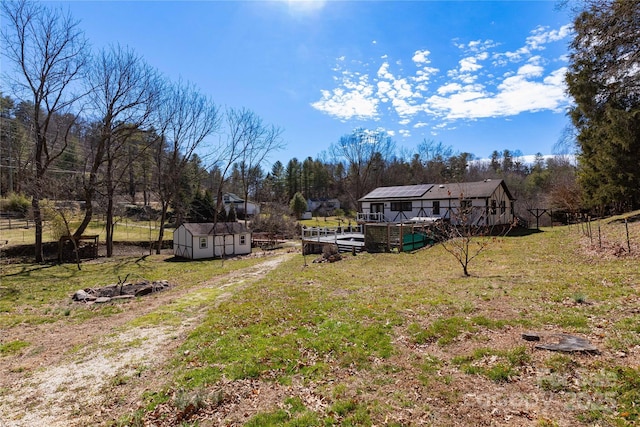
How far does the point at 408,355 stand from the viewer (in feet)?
18.6

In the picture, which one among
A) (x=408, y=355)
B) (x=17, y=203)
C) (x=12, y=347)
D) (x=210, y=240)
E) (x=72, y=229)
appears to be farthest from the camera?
(x=17, y=203)

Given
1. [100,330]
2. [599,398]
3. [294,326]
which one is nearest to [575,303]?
[599,398]

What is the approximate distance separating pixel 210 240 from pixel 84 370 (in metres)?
23.2

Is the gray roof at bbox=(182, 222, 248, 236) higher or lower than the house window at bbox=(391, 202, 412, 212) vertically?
lower

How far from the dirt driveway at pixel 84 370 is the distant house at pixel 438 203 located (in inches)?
885

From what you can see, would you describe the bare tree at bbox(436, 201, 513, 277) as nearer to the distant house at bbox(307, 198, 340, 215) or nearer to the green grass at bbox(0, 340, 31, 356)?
the green grass at bbox(0, 340, 31, 356)

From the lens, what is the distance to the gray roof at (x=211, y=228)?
27681 mm

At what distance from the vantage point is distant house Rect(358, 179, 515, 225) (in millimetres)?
26219

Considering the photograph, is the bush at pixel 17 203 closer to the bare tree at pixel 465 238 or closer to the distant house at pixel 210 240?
the distant house at pixel 210 240

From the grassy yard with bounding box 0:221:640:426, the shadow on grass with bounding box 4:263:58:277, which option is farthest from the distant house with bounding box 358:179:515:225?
the shadow on grass with bounding box 4:263:58:277

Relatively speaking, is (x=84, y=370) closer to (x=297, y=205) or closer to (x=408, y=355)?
(x=408, y=355)

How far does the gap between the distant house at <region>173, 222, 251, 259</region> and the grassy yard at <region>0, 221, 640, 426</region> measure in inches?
636

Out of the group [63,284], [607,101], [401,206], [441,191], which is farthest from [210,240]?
[607,101]

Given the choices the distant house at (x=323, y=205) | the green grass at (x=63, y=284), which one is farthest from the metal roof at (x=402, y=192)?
the distant house at (x=323, y=205)
